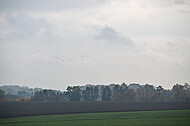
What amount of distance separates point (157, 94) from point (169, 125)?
5053 inches

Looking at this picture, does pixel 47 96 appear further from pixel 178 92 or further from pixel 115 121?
pixel 115 121

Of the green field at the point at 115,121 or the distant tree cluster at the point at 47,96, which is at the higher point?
the distant tree cluster at the point at 47,96

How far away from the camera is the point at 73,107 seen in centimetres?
7662

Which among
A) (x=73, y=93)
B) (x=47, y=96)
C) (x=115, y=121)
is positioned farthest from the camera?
(x=47, y=96)

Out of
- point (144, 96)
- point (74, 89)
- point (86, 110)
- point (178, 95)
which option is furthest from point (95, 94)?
point (86, 110)

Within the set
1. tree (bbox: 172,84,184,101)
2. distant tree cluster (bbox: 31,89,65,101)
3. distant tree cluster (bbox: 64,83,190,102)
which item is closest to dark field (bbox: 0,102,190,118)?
distant tree cluster (bbox: 64,83,190,102)

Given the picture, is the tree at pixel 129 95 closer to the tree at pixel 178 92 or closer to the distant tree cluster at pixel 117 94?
the distant tree cluster at pixel 117 94

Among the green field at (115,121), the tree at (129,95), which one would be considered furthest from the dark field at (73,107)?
the tree at (129,95)

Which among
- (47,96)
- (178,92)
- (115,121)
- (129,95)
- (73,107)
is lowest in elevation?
(115,121)

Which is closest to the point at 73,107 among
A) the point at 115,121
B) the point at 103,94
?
the point at 115,121

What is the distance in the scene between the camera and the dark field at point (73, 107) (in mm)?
68000

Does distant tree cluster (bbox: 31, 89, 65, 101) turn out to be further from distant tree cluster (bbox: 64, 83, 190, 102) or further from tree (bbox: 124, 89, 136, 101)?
tree (bbox: 124, 89, 136, 101)

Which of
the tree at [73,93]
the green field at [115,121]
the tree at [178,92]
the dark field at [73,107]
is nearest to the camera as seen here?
the green field at [115,121]

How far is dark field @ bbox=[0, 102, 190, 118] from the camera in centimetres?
6800
